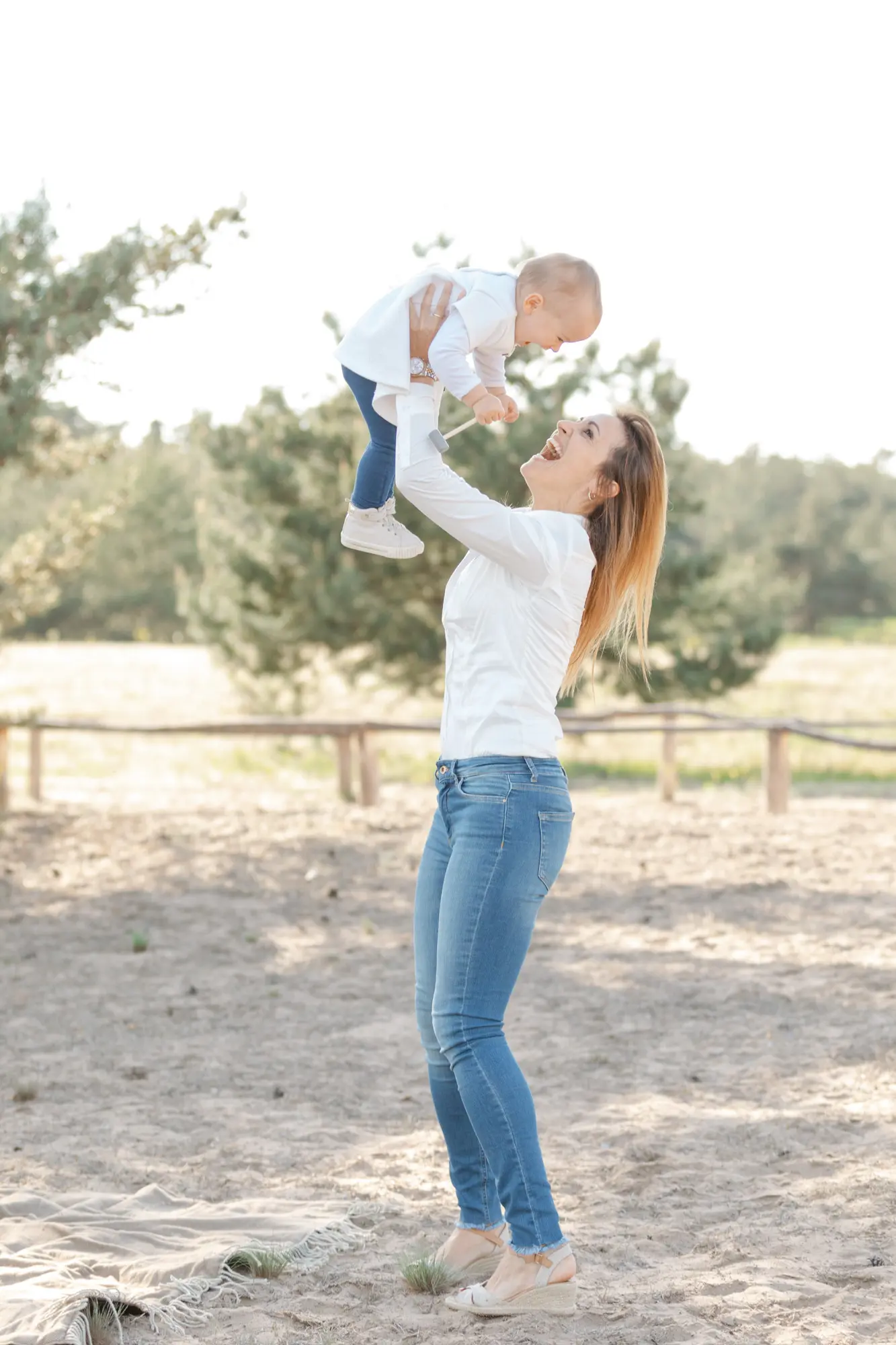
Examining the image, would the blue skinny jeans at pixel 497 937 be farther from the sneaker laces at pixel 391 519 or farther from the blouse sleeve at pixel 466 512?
the sneaker laces at pixel 391 519

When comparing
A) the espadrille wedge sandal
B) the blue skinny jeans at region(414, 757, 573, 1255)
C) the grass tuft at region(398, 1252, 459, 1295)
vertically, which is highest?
the blue skinny jeans at region(414, 757, 573, 1255)

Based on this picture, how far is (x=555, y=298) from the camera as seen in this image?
2.90 m

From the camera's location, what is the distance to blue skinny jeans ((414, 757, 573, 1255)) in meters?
2.62

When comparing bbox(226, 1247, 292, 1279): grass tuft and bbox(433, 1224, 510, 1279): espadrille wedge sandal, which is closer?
bbox(433, 1224, 510, 1279): espadrille wedge sandal

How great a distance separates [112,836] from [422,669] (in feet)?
21.0

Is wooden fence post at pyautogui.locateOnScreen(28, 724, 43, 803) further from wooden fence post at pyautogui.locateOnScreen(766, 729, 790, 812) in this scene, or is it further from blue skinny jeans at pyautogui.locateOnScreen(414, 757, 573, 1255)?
blue skinny jeans at pyautogui.locateOnScreen(414, 757, 573, 1255)

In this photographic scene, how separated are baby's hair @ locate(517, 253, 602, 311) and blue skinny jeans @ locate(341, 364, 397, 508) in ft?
1.27

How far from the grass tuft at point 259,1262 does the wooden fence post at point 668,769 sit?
869 centimetres

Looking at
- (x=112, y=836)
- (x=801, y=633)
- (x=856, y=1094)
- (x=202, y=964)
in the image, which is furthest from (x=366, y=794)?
(x=801, y=633)

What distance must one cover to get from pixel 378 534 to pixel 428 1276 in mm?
1579

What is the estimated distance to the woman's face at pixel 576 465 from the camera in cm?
281

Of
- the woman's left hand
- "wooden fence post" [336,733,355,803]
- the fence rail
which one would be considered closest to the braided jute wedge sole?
the woman's left hand

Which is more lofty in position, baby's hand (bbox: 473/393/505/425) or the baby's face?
the baby's face

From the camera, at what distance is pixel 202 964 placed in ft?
22.0
